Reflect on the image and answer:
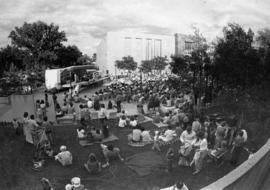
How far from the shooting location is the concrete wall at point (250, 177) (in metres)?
2.53

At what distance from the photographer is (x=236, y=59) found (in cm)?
700

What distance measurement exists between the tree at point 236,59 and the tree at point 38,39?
4181mm

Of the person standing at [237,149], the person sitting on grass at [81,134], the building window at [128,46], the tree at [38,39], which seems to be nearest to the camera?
the person standing at [237,149]

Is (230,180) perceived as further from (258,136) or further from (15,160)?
(15,160)

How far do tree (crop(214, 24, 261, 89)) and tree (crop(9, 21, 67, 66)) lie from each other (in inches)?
165

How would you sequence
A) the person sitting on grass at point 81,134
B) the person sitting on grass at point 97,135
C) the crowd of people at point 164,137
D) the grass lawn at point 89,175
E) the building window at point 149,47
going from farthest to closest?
the building window at point 149,47 → the person sitting on grass at point 81,134 → the person sitting on grass at point 97,135 → the crowd of people at point 164,137 → the grass lawn at point 89,175

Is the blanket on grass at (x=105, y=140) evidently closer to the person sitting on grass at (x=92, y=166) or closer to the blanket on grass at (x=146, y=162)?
the blanket on grass at (x=146, y=162)

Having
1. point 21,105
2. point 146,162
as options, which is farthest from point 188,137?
point 21,105

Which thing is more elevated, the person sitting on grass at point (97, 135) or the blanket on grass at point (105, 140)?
the person sitting on grass at point (97, 135)

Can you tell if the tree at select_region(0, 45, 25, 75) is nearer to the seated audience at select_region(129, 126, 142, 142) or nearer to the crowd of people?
the crowd of people

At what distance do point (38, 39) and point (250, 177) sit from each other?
530 centimetres

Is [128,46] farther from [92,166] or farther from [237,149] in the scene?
[237,149]

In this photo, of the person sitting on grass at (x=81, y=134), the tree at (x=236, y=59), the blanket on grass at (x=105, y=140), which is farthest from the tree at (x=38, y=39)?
the tree at (x=236, y=59)

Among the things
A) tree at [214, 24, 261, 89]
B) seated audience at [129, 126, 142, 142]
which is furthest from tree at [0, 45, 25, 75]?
tree at [214, 24, 261, 89]
